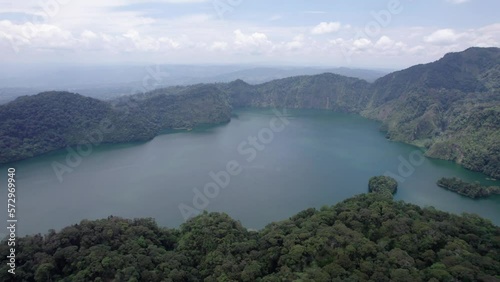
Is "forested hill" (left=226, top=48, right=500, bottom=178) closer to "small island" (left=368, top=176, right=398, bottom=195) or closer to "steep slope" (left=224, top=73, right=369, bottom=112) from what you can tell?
"steep slope" (left=224, top=73, right=369, bottom=112)

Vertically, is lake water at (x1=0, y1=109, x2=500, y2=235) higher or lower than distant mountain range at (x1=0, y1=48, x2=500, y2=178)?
lower

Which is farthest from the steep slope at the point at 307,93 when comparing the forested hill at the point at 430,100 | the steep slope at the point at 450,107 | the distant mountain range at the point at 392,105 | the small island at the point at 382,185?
the small island at the point at 382,185

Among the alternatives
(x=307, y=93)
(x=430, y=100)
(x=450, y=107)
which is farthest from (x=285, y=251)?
(x=307, y=93)

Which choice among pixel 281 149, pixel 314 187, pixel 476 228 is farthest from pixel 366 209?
pixel 281 149

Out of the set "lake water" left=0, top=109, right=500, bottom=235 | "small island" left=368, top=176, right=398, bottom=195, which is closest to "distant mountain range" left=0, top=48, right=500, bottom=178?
"lake water" left=0, top=109, right=500, bottom=235

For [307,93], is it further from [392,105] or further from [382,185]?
[382,185]
